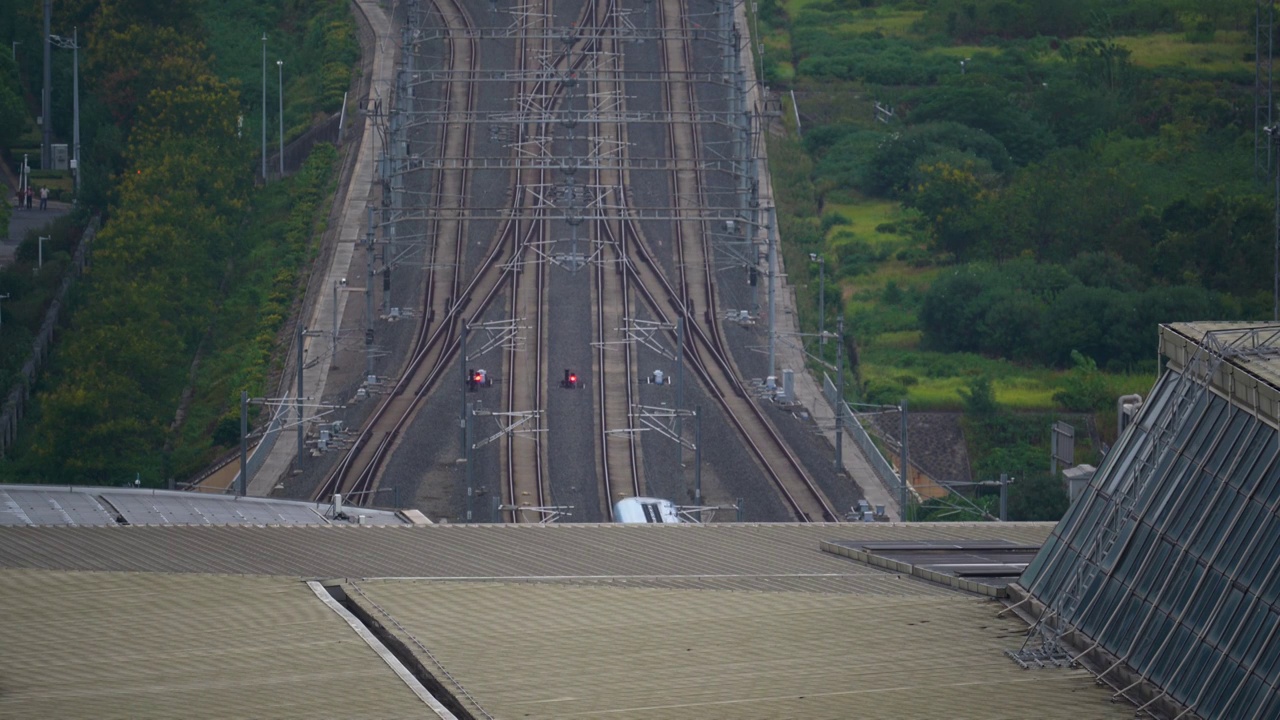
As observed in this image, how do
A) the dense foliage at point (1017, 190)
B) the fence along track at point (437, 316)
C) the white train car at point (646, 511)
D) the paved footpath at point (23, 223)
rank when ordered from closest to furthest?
the white train car at point (646, 511) < the fence along track at point (437, 316) < the dense foliage at point (1017, 190) < the paved footpath at point (23, 223)

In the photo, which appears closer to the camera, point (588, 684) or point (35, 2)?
point (588, 684)

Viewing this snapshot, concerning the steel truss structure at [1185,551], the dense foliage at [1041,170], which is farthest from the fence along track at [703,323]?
the steel truss structure at [1185,551]

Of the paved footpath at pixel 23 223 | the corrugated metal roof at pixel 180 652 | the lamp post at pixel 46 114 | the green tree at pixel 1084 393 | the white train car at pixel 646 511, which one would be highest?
the lamp post at pixel 46 114

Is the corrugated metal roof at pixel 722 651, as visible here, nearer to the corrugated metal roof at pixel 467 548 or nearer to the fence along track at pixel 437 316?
the corrugated metal roof at pixel 467 548

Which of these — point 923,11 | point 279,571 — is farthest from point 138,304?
point 923,11

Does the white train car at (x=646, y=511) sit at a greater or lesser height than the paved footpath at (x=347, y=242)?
lesser

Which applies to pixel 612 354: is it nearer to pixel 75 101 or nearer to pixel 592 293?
pixel 592 293

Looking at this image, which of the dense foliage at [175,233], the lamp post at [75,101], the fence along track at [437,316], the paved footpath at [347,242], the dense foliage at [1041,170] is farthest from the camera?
the lamp post at [75,101]

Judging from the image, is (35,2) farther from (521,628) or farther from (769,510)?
(521,628)
